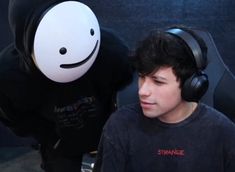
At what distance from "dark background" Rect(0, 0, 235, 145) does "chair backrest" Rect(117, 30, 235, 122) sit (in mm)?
958

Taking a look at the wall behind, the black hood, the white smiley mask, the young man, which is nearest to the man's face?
the young man

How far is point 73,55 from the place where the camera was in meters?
1.03

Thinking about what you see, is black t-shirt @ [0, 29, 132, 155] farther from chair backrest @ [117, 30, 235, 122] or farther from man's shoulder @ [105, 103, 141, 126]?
man's shoulder @ [105, 103, 141, 126]

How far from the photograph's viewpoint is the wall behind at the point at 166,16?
6.92 ft

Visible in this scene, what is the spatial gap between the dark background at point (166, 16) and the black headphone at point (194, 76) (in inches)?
47.0

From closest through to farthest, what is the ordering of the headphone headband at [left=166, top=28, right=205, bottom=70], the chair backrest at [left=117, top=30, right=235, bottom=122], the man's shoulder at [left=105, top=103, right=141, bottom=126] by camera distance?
the headphone headband at [left=166, top=28, right=205, bottom=70], the man's shoulder at [left=105, top=103, right=141, bottom=126], the chair backrest at [left=117, top=30, right=235, bottom=122]

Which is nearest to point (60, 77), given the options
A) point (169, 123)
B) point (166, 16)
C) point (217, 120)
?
point (169, 123)

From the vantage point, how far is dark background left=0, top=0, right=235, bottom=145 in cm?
211

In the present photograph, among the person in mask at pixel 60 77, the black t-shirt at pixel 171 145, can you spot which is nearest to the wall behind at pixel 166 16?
the person in mask at pixel 60 77

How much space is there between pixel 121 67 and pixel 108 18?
1.01 m

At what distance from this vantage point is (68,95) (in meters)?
1.19

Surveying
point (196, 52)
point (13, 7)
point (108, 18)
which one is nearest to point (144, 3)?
point (108, 18)

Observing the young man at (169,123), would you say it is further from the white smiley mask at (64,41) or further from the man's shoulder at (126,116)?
the white smiley mask at (64,41)

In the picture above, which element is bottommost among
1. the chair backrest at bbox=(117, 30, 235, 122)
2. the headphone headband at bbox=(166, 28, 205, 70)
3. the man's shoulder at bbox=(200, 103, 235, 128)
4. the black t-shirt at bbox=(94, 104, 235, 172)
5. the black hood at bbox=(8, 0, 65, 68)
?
the black t-shirt at bbox=(94, 104, 235, 172)
